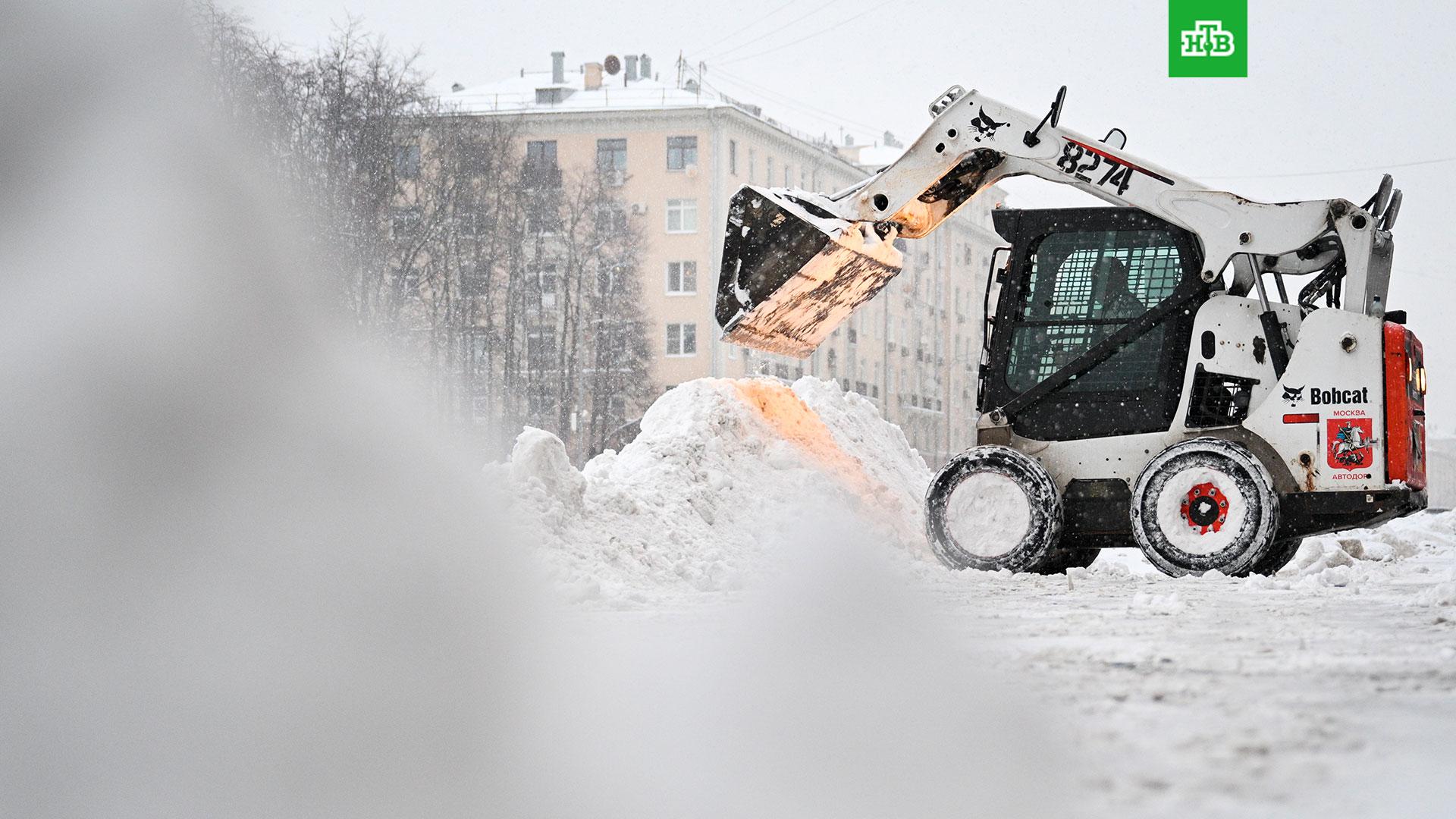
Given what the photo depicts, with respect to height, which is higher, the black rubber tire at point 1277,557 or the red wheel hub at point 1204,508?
the red wheel hub at point 1204,508

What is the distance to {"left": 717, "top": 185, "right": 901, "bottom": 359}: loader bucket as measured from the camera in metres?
12.9

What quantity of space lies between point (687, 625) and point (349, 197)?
27.1m

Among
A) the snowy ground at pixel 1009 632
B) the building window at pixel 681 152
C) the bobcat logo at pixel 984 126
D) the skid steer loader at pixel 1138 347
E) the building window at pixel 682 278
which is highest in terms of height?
the building window at pixel 681 152

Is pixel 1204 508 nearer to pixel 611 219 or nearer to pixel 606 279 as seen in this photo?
pixel 606 279

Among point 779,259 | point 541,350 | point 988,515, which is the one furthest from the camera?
point 541,350

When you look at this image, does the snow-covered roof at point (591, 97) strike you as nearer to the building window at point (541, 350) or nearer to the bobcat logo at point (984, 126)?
the building window at point (541, 350)

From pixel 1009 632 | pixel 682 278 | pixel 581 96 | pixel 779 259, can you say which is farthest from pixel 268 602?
pixel 581 96

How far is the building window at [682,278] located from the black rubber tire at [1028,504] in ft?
154

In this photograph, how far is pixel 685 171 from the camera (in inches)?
2350

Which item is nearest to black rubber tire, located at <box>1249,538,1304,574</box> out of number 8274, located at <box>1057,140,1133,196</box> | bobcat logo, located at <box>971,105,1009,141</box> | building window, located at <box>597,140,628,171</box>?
number 8274, located at <box>1057,140,1133,196</box>

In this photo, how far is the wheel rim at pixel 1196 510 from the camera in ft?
37.2

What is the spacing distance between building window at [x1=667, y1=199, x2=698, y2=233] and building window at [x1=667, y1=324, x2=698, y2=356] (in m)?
3.59

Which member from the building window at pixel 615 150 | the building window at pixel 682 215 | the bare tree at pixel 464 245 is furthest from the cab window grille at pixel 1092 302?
the building window at pixel 615 150

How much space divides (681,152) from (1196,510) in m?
49.8
